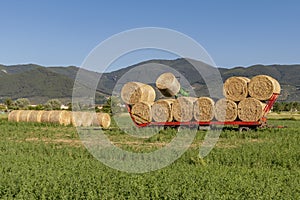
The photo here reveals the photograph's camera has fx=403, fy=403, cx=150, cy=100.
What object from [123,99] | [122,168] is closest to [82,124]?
[123,99]

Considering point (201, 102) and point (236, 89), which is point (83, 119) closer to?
point (201, 102)

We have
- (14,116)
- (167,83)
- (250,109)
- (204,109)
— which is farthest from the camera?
(14,116)

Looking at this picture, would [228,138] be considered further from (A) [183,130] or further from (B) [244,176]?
(B) [244,176]

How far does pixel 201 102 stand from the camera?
21.0 m

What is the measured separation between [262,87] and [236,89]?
129 centimetres

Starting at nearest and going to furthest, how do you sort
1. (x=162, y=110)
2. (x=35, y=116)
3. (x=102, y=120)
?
(x=162, y=110) < (x=102, y=120) < (x=35, y=116)

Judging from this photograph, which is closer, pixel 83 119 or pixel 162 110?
pixel 162 110

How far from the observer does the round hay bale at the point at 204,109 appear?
67.9ft

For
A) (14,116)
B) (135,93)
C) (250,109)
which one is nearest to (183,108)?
(135,93)

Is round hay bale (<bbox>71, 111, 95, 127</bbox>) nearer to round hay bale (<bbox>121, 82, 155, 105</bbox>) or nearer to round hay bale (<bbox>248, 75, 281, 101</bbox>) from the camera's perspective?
round hay bale (<bbox>121, 82, 155, 105</bbox>)

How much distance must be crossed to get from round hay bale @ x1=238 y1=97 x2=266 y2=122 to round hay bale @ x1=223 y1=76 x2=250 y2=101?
36cm

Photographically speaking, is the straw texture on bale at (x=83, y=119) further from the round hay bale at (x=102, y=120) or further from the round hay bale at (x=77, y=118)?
the round hay bale at (x=102, y=120)

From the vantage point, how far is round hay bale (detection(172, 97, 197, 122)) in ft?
68.6

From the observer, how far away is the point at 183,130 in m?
20.8
